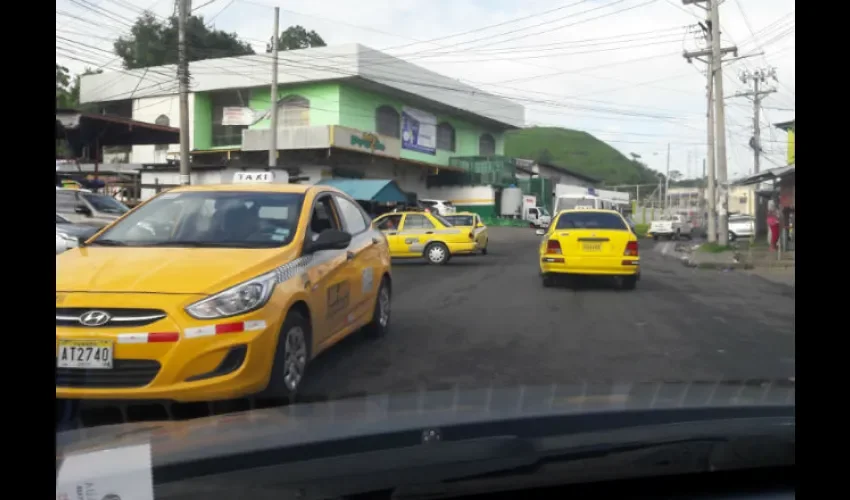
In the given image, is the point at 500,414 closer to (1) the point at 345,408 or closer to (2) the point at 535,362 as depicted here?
(1) the point at 345,408

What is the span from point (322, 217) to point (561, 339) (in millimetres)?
3031

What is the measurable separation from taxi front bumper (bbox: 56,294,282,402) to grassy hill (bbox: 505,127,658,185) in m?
122

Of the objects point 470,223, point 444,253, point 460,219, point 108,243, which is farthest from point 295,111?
point 108,243

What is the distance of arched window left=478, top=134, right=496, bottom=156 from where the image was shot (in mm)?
53000

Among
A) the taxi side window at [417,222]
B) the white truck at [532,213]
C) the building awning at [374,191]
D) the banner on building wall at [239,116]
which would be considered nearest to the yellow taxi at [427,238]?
the taxi side window at [417,222]

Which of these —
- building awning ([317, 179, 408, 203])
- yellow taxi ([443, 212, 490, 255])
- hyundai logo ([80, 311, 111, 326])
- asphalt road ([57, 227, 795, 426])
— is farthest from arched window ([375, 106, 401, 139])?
hyundai logo ([80, 311, 111, 326])

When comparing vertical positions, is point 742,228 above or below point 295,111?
below

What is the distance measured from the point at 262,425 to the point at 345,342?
467cm

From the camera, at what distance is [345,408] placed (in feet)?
11.5

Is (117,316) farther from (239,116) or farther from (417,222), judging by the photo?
(239,116)

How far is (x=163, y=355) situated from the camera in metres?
4.66

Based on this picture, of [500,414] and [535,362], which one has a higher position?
[500,414]
